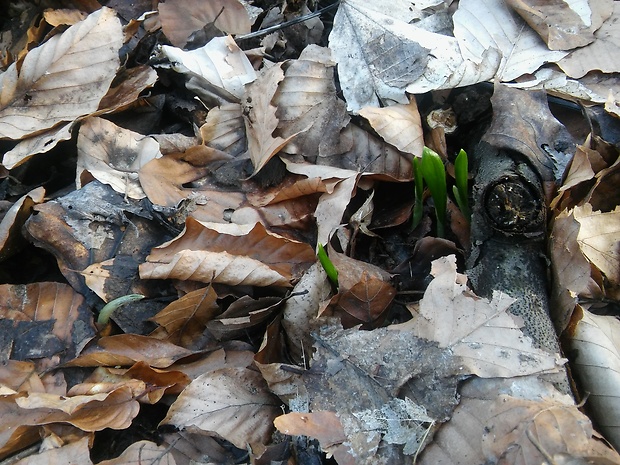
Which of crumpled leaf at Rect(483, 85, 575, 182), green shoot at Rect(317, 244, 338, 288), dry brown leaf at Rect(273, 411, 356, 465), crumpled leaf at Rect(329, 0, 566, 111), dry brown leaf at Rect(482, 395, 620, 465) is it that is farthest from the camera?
crumpled leaf at Rect(329, 0, 566, 111)

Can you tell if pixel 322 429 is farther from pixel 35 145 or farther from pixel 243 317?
pixel 35 145

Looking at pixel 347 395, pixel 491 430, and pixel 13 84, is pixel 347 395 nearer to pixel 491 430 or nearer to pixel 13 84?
pixel 491 430

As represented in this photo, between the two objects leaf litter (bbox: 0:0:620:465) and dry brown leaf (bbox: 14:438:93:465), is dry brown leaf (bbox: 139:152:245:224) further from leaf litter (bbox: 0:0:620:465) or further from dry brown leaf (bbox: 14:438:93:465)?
dry brown leaf (bbox: 14:438:93:465)

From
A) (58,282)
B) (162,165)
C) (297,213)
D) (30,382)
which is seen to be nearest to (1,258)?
(58,282)

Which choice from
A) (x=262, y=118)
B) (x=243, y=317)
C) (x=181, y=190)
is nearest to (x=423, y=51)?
(x=262, y=118)

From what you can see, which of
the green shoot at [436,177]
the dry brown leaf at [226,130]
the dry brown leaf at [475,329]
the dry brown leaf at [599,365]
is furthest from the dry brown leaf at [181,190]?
the dry brown leaf at [599,365]

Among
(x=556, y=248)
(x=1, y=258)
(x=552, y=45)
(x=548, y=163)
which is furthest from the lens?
(x=552, y=45)

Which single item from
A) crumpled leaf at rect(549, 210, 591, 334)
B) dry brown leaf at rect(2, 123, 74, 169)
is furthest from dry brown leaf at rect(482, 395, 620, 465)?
dry brown leaf at rect(2, 123, 74, 169)
